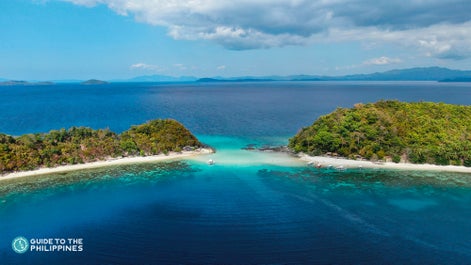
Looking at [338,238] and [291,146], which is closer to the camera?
[338,238]

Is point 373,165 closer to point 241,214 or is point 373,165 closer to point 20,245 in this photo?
point 241,214

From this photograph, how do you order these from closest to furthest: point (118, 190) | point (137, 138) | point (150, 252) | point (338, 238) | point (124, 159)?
point (150, 252), point (338, 238), point (118, 190), point (124, 159), point (137, 138)

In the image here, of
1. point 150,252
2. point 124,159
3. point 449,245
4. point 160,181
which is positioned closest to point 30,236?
point 150,252

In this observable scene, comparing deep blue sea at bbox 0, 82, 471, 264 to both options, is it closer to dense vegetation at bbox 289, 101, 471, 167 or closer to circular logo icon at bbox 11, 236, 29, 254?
circular logo icon at bbox 11, 236, 29, 254

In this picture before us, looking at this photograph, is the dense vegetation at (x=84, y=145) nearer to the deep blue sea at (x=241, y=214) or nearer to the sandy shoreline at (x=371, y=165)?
the deep blue sea at (x=241, y=214)

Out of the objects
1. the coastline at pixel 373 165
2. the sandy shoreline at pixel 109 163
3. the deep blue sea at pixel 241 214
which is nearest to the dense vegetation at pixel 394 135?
the coastline at pixel 373 165

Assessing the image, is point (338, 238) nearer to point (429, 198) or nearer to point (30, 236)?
point (429, 198)

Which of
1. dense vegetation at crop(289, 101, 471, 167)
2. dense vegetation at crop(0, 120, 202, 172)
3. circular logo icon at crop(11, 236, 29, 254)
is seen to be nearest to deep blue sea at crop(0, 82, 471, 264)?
circular logo icon at crop(11, 236, 29, 254)

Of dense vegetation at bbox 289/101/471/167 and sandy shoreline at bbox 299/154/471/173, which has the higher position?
dense vegetation at bbox 289/101/471/167
